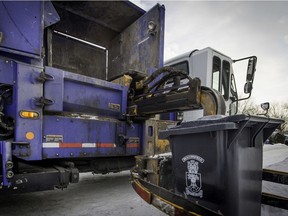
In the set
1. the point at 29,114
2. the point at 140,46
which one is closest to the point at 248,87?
the point at 140,46

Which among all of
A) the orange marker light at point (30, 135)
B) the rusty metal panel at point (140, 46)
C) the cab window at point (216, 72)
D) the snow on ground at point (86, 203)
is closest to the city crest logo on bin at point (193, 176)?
the snow on ground at point (86, 203)

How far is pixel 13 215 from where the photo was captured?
2518 millimetres

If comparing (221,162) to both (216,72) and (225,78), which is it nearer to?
(216,72)

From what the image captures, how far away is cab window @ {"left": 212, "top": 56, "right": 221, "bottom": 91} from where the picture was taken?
4598 mm

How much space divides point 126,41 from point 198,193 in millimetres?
3518

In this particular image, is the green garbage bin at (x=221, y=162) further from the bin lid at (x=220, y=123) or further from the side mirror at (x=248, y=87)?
the side mirror at (x=248, y=87)

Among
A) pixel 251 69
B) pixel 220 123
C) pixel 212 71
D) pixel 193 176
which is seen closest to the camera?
pixel 220 123

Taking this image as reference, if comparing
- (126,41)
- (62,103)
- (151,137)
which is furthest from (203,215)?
(126,41)

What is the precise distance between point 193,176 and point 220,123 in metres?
0.48

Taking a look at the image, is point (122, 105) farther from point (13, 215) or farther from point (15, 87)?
point (13, 215)

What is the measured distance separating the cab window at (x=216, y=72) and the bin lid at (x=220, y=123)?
8.91 feet

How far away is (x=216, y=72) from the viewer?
465cm

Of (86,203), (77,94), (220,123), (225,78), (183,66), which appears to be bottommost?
(86,203)

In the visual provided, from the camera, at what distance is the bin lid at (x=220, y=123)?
1.48m
